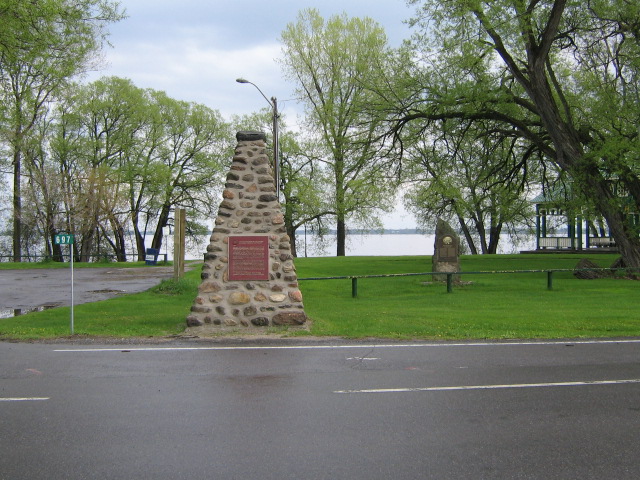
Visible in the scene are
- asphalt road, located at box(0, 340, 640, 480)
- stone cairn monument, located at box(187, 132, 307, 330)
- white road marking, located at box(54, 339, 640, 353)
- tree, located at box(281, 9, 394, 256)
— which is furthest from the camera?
tree, located at box(281, 9, 394, 256)

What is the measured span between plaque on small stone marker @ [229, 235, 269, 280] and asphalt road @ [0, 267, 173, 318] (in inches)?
269

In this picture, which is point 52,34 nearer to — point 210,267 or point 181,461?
point 210,267

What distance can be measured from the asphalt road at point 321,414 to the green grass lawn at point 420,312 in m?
2.09

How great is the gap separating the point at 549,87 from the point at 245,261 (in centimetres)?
1741

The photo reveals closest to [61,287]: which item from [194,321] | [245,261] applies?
[194,321]

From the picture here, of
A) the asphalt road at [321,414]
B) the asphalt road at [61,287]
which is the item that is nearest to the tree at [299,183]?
the asphalt road at [61,287]

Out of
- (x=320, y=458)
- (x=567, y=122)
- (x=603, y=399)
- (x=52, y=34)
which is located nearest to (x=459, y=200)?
(x=567, y=122)

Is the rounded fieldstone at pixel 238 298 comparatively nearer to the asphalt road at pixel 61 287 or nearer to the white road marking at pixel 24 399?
the white road marking at pixel 24 399

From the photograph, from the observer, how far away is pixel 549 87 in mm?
24797

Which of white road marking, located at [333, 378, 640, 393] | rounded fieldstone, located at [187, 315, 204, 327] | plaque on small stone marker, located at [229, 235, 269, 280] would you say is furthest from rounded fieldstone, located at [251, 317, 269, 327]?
white road marking, located at [333, 378, 640, 393]

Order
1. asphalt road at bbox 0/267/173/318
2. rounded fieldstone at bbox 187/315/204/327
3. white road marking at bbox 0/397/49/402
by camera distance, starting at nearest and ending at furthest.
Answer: white road marking at bbox 0/397/49/402 < rounded fieldstone at bbox 187/315/204/327 < asphalt road at bbox 0/267/173/318

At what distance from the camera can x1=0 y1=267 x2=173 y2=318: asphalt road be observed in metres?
17.9

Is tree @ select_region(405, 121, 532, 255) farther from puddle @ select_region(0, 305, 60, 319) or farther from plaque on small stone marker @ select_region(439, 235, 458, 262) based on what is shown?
puddle @ select_region(0, 305, 60, 319)

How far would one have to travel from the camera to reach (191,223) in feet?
177
